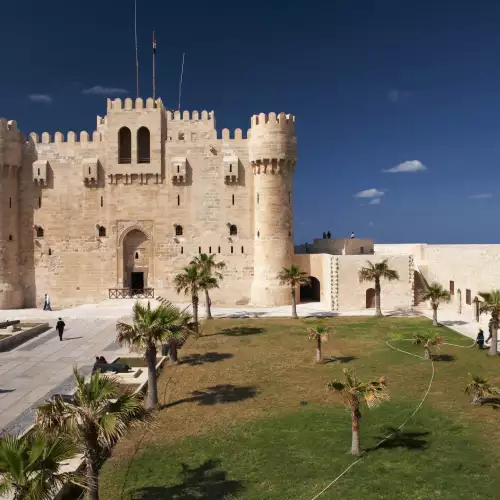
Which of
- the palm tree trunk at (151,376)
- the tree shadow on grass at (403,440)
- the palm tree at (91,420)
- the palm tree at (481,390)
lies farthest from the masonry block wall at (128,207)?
the palm tree at (91,420)

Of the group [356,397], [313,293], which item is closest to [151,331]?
[356,397]

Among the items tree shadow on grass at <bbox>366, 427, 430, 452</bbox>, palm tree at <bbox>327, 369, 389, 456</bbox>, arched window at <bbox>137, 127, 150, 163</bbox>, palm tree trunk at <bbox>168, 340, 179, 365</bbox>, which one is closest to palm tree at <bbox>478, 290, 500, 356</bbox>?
tree shadow on grass at <bbox>366, 427, 430, 452</bbox>

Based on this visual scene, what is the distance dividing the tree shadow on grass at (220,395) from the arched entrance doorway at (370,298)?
2013cm

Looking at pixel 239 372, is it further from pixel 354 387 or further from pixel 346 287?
pixel 346 287

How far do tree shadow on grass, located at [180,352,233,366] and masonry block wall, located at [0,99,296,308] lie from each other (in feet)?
53.3

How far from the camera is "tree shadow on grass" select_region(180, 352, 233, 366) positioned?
2098cm

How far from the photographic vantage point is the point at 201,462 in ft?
38.0

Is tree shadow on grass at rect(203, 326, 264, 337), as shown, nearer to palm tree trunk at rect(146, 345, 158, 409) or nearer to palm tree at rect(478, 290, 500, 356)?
palm tree trunk at rect(146, 345, 158, 409)

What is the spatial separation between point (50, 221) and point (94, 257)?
4813mm

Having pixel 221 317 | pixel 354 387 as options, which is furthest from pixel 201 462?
pixel 221 317

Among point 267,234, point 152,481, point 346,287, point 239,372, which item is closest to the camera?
point 152,481

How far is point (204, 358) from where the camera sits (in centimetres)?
2161

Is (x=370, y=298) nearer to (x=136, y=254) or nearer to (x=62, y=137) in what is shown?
(x=136, y=254)

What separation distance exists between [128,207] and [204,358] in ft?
67.8
